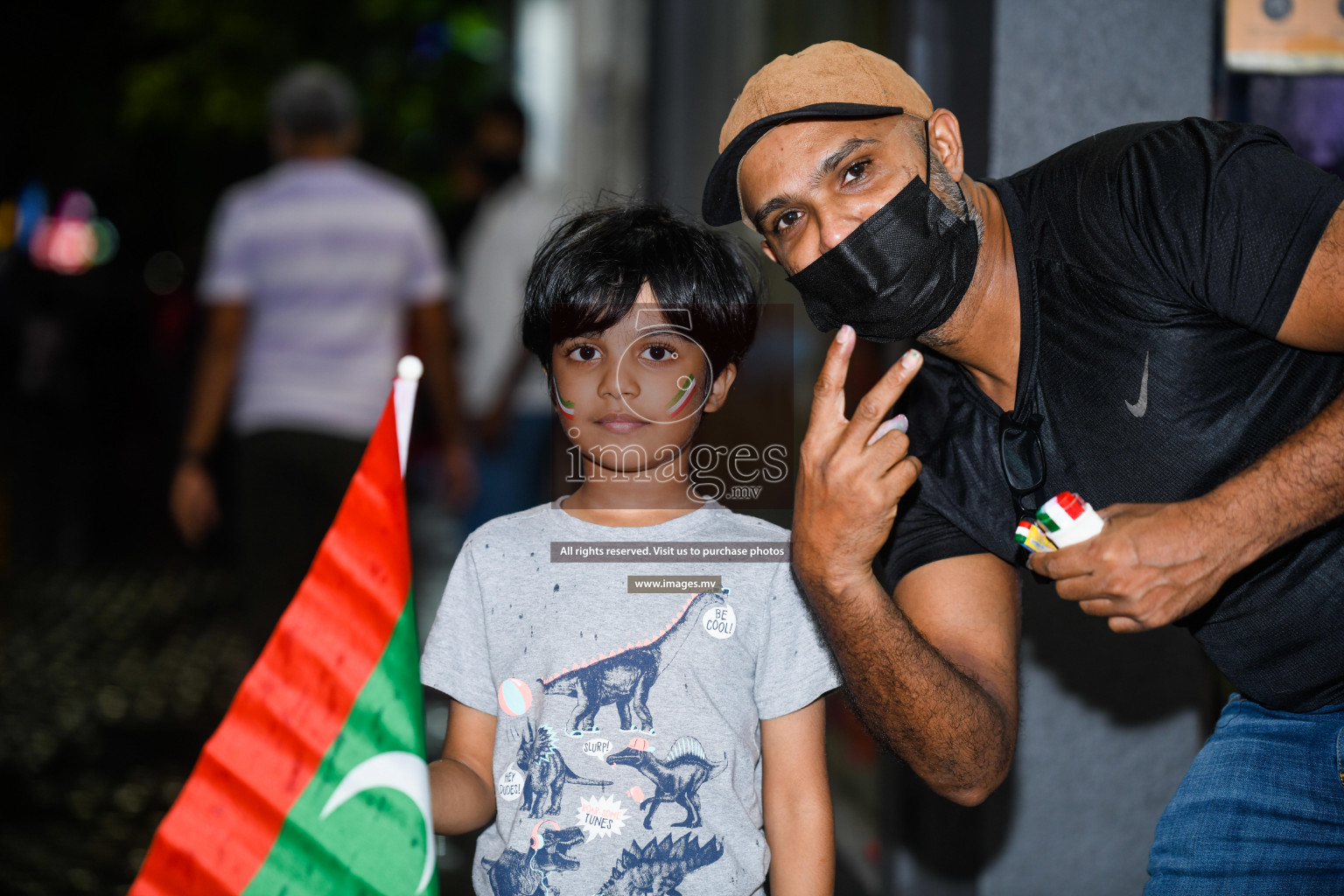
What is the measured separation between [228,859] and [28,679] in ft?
14.4

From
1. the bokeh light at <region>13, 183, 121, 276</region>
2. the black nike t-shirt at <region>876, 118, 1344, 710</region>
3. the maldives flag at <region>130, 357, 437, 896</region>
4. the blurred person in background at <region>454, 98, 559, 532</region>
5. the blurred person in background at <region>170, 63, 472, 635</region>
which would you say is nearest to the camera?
the maldives flag at <region>130, 357, 437, 896</region>

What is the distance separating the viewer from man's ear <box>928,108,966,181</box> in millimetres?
1747

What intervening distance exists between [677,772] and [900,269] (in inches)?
31.2

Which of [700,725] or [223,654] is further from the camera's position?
[223,654]

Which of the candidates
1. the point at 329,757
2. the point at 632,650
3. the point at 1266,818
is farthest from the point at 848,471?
the point at 1266,818

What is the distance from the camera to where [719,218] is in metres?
1.77

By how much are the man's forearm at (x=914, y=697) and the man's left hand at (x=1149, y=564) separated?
23 cm

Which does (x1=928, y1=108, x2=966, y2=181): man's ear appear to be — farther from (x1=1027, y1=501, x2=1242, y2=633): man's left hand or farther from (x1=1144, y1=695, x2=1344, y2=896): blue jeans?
(x1=1144, y1=695, x2=1344, y2=896): blue jeans

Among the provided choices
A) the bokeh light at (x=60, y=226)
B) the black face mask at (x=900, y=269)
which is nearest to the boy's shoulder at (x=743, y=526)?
the black face mask at (x=900, y=269)

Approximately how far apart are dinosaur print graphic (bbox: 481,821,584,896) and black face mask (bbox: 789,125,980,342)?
856mm

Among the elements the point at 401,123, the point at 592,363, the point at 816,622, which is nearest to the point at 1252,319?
the point at 816,622

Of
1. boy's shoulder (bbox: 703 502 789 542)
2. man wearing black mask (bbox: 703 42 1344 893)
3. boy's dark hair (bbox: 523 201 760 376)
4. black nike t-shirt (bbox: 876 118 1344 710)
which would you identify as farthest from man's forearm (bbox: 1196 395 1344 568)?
boy's dark hair (bbox: 523 201 760 376)

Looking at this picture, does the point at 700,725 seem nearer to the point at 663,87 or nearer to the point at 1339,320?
the point at 1339,320

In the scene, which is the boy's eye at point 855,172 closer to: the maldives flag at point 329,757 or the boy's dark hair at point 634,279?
the boy's dark hair at point 634,279
